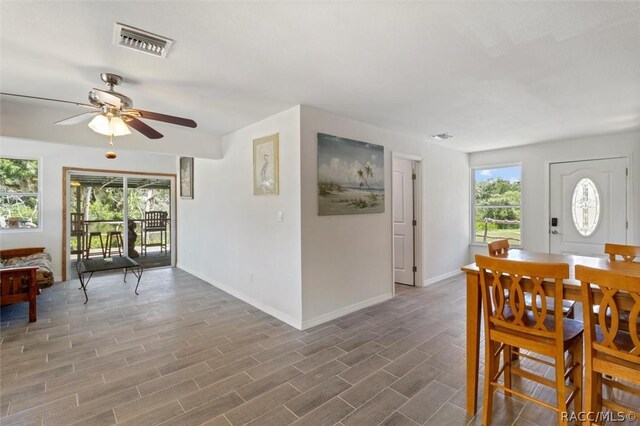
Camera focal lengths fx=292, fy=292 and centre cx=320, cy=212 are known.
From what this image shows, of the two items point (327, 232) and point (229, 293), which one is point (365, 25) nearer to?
point (327, 232)

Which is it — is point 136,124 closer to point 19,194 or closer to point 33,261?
point 33,261

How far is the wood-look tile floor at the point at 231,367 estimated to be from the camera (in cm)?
196

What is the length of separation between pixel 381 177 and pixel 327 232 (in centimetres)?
126

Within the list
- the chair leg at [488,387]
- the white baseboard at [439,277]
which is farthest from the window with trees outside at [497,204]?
the chair leg at [488,387]

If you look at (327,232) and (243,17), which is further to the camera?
(327,232)

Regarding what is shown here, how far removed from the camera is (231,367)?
254 centimetres

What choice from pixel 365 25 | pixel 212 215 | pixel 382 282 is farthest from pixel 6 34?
pixel 382 282

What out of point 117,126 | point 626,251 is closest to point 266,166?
point 117,126

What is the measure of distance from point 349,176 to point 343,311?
1.72 metres

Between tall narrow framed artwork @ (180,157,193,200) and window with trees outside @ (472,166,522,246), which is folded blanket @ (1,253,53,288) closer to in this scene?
tall narrow framed artwork @ (180,157,193,200)

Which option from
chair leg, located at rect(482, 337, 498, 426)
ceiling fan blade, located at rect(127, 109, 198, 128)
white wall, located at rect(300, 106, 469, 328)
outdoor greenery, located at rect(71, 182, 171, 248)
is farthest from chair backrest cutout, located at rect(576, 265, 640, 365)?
outdoor greenery, located at rect(71, 182, 171, 248)

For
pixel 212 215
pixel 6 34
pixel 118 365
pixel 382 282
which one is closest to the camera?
pixel 6 34

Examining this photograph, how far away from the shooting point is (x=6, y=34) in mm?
1896

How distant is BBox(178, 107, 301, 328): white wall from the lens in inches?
134
